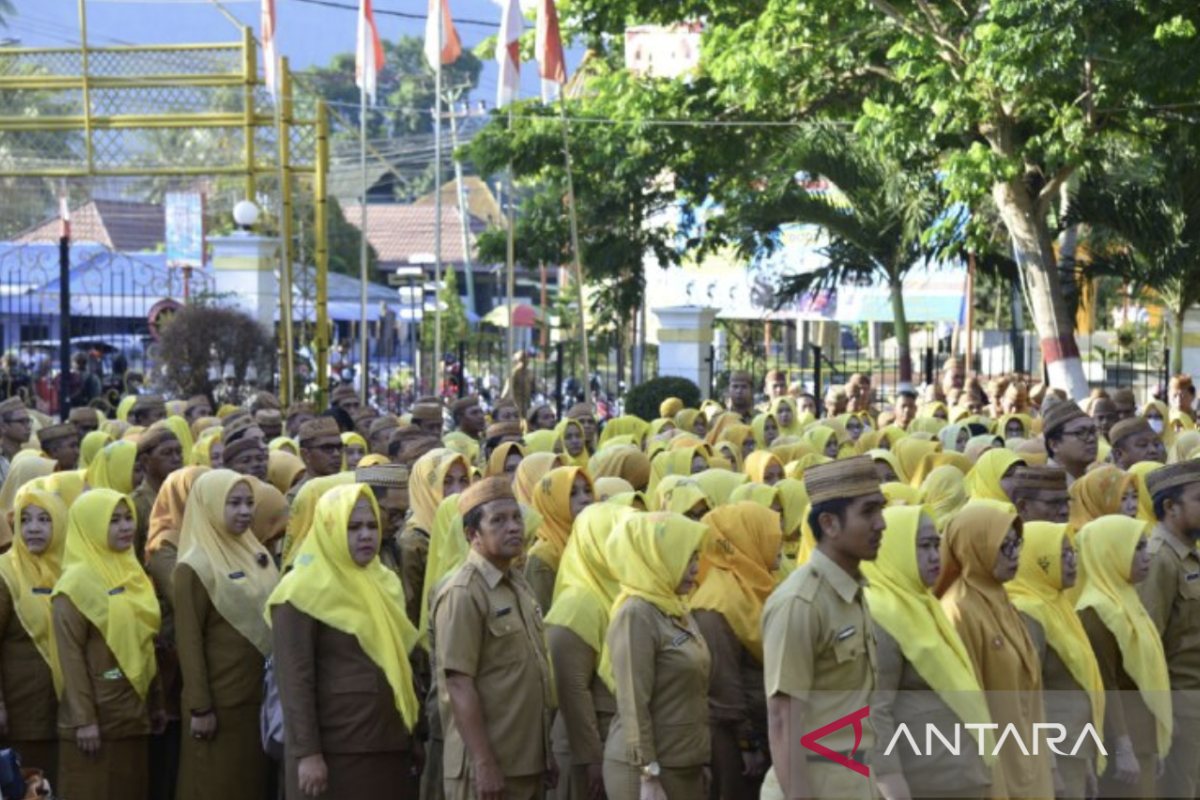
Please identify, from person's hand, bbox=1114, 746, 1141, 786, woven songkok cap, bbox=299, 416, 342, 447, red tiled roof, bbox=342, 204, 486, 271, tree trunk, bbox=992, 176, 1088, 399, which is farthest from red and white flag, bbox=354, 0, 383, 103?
red tiled roof, bbox=342, 204, 486, 271

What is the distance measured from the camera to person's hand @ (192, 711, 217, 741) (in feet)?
24.5

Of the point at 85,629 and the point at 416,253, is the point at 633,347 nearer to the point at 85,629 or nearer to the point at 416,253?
the point at 85,629

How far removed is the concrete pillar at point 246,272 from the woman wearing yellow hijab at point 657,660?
1634cm

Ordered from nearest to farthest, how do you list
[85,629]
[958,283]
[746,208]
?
[85,629]
[746,208]
[958,283]

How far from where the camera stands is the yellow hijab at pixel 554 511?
8055 mm

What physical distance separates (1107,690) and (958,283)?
24013mm

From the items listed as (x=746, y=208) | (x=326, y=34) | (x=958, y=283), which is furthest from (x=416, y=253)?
(x=326, y=34)

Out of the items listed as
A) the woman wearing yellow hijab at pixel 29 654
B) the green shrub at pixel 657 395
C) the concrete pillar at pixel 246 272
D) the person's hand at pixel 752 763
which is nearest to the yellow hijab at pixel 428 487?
the woman wearing yellow hijab at pixel 29 654

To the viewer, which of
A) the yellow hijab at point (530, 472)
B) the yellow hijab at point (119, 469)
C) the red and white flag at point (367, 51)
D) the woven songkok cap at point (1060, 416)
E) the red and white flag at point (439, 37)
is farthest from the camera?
the red and white flag at point (367, 51)

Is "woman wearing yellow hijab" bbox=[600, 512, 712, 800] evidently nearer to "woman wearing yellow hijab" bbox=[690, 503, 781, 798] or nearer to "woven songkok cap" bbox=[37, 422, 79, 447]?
"woman wearing yellow hijab" bbox=[690, 503, 781, 798]

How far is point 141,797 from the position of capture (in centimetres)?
783

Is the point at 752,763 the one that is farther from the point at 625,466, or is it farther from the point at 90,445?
the point at 90,445

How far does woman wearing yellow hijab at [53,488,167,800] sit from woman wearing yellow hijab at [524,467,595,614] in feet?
4.96

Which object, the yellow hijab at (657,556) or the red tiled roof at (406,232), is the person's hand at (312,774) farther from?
the red tiled roof at (406,232)
